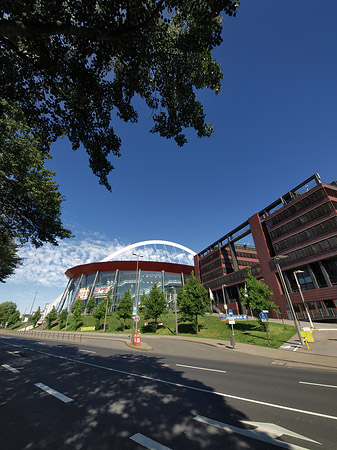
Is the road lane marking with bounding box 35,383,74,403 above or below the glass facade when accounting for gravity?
below

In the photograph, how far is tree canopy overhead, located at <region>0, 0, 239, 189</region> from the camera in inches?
207

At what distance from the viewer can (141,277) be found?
247 ft

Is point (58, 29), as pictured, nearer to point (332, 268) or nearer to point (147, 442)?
point (147, 442)

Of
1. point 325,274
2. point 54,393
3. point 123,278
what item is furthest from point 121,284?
point 54,393

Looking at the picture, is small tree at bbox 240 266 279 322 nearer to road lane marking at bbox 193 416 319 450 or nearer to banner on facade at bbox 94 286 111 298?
road lane marking at bbox 193 416 319 450

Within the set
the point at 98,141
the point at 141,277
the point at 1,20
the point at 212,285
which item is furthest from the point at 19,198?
the point at 141,277

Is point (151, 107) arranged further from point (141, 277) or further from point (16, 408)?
point (141, 277)

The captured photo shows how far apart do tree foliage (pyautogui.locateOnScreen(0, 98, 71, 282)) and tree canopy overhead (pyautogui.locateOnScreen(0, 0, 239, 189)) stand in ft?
14.4

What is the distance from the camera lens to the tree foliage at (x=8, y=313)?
80.5 m

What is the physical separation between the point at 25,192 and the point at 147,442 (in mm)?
14288

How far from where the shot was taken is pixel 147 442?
12.9 ft

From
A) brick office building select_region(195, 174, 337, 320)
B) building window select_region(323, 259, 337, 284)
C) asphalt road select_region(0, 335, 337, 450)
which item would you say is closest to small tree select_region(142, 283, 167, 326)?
brick office building select_region(195, 174, 337, 320)

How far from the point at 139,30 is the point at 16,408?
40.1ft

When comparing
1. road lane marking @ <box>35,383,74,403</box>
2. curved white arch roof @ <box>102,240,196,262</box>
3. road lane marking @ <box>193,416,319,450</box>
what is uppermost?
curved white arch roof @ <box>102,240,196,262</box>
